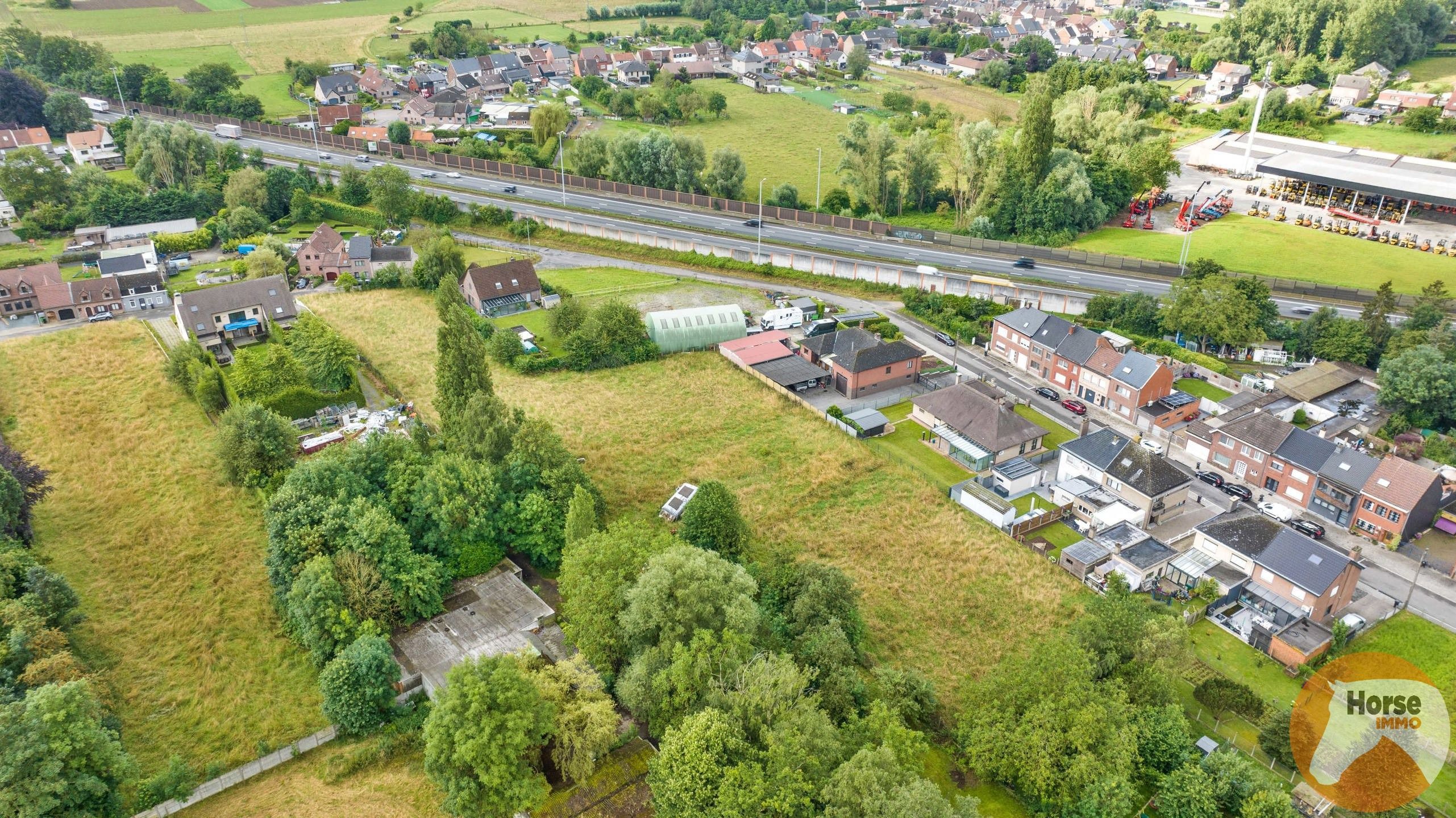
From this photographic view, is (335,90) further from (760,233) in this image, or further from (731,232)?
(760,233)

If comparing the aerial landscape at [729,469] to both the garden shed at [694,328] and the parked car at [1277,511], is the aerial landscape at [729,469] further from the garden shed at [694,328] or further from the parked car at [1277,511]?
the garden shed at [694,328]

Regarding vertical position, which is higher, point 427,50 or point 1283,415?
point 427,50

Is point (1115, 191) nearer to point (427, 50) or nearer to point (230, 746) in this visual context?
point (230, 746)

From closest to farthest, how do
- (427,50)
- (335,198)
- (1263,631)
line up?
1. (1263,631)
2. (335,198)
3. (427,50)

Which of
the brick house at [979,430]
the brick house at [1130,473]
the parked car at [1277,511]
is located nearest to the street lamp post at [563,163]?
the brick house at [979,430]

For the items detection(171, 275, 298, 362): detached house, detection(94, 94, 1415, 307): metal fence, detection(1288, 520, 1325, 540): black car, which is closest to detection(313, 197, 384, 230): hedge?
detection(94, 94, 1415, 307): metal fence

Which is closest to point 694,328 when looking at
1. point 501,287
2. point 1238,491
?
point 501,287

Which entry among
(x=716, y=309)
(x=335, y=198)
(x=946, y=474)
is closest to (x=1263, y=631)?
(x=946, y=474)

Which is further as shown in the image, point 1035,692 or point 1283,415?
point 1283,415
